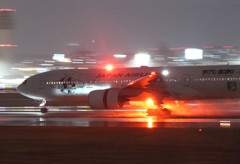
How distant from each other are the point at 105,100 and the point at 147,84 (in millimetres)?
3188

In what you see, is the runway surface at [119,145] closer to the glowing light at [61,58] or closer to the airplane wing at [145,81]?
the airplane wing at [145,81]

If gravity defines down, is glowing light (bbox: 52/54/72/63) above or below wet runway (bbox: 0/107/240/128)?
above

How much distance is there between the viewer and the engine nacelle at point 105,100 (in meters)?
16.3

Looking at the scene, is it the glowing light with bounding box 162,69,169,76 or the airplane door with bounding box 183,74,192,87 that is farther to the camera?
the glowing light with bounding box 162,69,169,76

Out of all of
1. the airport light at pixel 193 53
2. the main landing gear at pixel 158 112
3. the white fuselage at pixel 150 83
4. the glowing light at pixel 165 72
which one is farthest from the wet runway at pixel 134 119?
the airport light at pixel 193 53

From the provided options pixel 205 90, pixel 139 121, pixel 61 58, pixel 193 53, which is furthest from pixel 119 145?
pixel 61 58

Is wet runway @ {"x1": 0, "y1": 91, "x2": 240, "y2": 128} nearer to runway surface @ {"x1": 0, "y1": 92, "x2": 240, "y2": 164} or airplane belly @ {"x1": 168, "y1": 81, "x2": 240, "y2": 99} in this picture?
airplane belly @ {"x1": 168, "y1": 81, "x2": 240, "y2": 99}

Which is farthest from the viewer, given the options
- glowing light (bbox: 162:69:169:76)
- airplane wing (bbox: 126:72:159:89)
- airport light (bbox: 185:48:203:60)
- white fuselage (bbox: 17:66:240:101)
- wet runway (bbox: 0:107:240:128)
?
airport light (bbox: 185:48:203:60)

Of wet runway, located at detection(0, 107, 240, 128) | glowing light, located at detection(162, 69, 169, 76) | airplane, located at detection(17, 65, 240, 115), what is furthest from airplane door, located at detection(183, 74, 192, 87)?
wet runway, located at detection(0, 107, 240, 128)

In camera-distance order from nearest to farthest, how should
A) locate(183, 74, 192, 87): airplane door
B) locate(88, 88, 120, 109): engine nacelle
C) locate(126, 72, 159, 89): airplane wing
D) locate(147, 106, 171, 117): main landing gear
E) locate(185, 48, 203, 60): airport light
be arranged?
locate(88, 88, 120, 109): engine nacelle
locate(147, 106, 171, 117): main landing gear
locate(183, 74, 192, 87): airplane door
locate(126, 72, 159, 89): airplane wing
locate(185, 48, 203, 60): airport light

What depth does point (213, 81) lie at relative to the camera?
1791cm

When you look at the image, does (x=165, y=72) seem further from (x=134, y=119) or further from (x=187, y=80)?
(x=134, y=119)

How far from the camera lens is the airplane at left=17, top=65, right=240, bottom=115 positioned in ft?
55.0

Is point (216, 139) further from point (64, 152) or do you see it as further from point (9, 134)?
point (9, 134)
